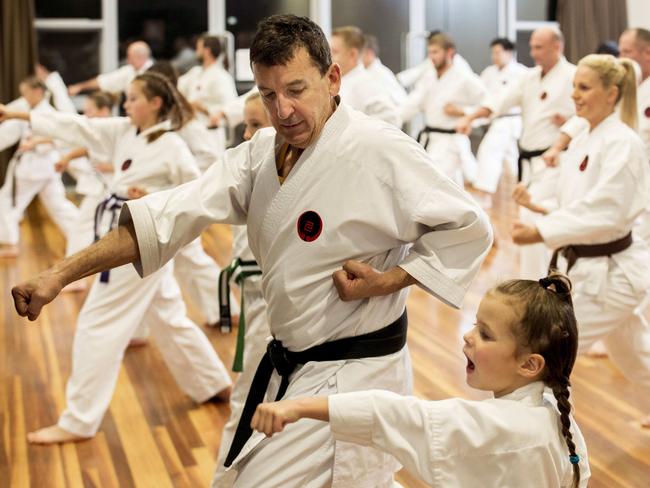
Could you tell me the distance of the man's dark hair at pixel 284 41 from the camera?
2.05m

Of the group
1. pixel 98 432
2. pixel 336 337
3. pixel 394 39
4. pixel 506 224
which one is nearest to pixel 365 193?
pixel 336 337

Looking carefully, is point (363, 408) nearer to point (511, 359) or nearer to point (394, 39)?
point (511, 359)

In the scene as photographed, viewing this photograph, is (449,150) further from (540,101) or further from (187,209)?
(187,209)

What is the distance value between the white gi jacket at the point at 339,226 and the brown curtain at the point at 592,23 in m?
10.2

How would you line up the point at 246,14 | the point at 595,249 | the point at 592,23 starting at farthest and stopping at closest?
1. the point at 592,23
2. the point at 246,14
3. the point at 595,249

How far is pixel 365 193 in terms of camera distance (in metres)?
2.17

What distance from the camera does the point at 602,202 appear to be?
349 cm

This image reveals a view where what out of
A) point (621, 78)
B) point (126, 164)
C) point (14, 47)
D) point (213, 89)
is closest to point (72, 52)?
point (14, 47)

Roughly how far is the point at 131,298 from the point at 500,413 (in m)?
2.33

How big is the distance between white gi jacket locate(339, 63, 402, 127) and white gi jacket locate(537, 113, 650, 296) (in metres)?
3.31

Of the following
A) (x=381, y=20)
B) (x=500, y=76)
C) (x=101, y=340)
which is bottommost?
(x=101, y=340)

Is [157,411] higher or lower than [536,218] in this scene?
lower

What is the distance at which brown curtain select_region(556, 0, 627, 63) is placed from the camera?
1178 cm

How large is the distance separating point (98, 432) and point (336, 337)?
207cm
